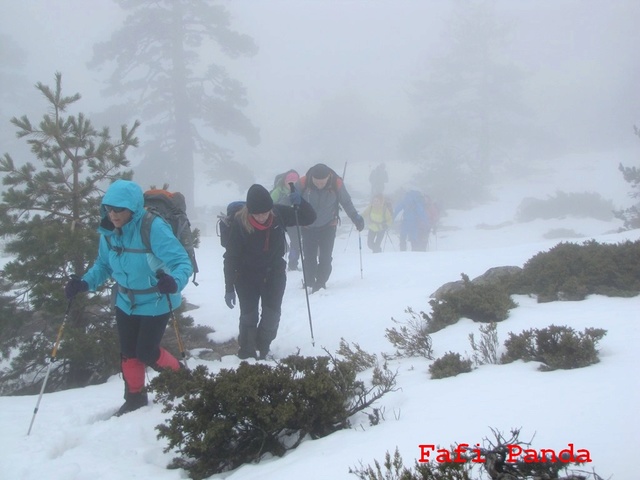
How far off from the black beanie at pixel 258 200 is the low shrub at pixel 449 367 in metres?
2.47

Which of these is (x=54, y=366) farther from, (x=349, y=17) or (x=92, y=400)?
(x=349, y=17)

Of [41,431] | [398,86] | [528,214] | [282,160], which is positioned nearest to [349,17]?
[398,86]

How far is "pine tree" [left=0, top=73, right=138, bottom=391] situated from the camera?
5.57 meters

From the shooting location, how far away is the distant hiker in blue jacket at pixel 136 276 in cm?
403

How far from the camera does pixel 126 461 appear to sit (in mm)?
3346

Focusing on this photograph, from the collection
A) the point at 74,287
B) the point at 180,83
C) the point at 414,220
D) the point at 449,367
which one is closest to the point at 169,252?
the point at 74,287

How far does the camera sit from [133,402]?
4.28m

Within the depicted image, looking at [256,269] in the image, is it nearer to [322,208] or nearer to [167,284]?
[167,284]

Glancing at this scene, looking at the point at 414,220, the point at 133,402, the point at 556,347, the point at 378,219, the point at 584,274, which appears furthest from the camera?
the point at 414,220

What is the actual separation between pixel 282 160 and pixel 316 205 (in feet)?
151

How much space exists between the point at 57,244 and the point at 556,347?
213 inches

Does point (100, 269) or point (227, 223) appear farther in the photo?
point (227, 223)

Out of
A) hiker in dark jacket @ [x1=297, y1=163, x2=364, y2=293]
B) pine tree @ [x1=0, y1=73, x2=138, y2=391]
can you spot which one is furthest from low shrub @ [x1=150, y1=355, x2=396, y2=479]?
hiker in dark jacket @ [x1=297, y1=163, x2=364, y2=293]

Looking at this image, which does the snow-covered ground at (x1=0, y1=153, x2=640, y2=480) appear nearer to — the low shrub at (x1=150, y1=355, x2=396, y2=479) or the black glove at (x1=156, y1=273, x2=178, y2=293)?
the low shrub at (x1=150, y1=355, x2=396, y2=479)
